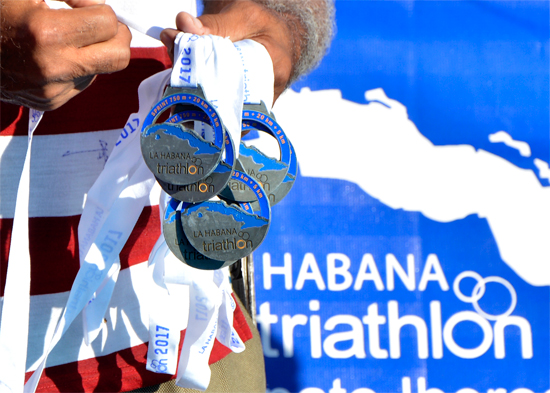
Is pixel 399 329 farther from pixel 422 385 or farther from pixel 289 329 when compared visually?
pixel 289 329

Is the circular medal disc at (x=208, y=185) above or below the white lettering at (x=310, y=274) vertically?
above

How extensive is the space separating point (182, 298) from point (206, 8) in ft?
1.80

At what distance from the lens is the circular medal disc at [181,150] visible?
0.49 metres

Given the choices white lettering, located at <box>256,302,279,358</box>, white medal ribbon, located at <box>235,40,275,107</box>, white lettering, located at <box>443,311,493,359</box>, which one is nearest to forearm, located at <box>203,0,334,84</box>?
white medal ribbon, located at <box>235,40,275,107</box>

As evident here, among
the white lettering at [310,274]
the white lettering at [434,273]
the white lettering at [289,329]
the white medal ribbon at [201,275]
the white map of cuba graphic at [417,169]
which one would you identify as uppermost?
the white medal ribbon at [201,275]

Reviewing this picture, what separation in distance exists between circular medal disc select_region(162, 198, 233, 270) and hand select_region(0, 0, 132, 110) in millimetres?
172

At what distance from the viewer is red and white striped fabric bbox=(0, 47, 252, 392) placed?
2.21 feet

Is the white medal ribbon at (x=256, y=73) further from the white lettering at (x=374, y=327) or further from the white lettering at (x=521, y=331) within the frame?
the white lettering at (x=521, y=331)

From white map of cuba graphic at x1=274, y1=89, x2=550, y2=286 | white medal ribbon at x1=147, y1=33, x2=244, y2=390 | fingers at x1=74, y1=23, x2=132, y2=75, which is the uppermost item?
fingers at x1=74, y1=23, x2=132, y2=75

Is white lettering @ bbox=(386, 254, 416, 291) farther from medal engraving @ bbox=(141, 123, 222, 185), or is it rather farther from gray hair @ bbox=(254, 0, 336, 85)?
medal engraving @ bbox=(141, 123, 222, 185)

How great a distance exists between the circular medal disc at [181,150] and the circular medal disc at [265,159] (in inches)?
2.7

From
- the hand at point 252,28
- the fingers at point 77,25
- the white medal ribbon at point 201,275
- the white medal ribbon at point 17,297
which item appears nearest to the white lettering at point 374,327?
the white medal ribbon at point 201,275

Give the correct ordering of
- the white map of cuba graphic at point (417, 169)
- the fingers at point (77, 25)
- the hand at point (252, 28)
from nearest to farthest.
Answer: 1. the fingers at point (77, 25)
2. the hand at point (252, 28)
3. the white map of cuba graphic at point (417, 169)

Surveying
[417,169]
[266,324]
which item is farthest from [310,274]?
[417,169]
